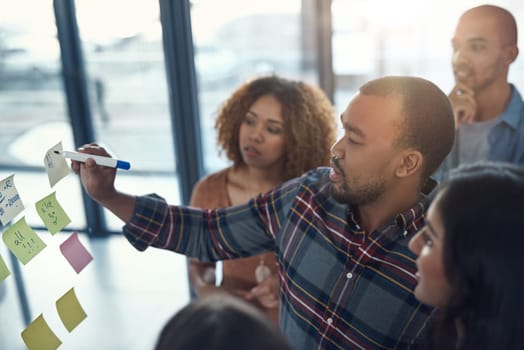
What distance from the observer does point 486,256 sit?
2.19ft

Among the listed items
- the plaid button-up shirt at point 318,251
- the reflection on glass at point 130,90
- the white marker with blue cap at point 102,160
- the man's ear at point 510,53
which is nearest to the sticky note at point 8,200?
the white marker with blue cap at point 102,160

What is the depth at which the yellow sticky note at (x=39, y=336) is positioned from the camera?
39.9 inches

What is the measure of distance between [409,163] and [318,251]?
0.28 meters

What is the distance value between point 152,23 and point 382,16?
131cm

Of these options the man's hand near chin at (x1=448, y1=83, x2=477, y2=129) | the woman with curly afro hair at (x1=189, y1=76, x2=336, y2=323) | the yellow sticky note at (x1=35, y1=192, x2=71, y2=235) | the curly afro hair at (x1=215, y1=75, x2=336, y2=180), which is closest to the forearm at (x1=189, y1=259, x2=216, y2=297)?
the woman with curly afro hair at (x1=189, y1=76, x2=336, y2=323)

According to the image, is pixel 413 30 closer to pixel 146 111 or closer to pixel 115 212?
pixel 146 111

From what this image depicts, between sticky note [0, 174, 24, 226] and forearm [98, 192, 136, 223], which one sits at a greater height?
sticky note [0, 174, 24, 226]

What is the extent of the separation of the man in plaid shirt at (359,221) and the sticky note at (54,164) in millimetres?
50

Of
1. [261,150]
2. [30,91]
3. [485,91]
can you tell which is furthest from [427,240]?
[30,91]

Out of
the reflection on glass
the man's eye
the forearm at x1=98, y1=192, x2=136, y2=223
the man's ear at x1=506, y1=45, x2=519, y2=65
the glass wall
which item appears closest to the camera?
the man's eye

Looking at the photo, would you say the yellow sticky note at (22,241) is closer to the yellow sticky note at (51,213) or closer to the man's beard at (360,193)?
the yellow sticky note at (51,213)

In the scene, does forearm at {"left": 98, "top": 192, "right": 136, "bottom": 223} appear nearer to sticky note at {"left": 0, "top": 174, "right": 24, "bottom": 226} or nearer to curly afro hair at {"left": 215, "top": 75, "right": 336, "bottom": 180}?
sticky note at {"left": 0, "top": 174, "right": 24, "bottom": 226}

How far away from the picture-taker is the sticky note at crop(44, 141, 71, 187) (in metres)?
1.04

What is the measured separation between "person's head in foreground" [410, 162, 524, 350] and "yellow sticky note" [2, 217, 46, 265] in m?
0.72
